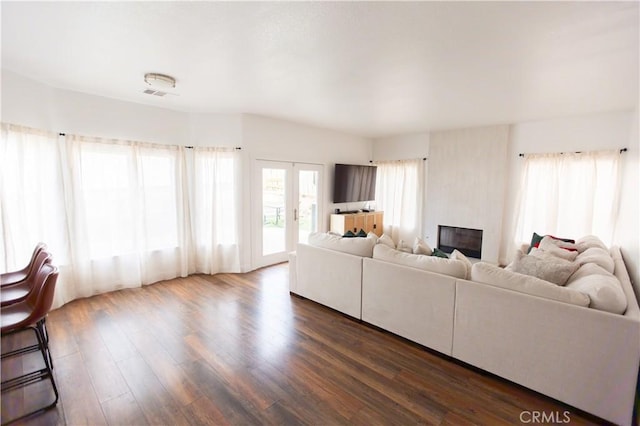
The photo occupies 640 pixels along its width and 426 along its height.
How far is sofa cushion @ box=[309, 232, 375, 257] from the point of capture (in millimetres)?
3119

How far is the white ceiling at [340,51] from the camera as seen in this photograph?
1.85 m

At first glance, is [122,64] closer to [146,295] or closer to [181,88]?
[181,88]

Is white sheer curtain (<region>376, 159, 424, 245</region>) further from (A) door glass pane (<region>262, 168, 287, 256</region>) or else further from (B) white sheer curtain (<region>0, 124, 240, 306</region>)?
(B) white sheer curtain (<region>0, 124, 240, 306</region>)

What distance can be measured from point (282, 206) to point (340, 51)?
3273 millimetres

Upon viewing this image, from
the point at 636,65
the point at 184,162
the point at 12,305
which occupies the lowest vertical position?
the point at 12,305

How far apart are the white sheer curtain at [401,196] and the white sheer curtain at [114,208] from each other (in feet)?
12.6

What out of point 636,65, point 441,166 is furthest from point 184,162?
point 636,65

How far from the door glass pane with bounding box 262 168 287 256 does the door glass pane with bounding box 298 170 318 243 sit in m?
0.43

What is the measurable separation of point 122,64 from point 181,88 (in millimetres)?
752

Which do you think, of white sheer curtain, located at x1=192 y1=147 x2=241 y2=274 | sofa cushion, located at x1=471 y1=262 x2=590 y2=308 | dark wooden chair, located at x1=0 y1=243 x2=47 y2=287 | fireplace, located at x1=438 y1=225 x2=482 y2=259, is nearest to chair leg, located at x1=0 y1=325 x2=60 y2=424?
dark wooden chair, located at x1=0 y1=243 x2=47 y2=287

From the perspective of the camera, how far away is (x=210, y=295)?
3805mm

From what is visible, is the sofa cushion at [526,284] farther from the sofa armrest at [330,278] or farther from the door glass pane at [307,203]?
the door glass pane at [307,203]

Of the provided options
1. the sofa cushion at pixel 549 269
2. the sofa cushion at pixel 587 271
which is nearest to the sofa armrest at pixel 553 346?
the sofa cushion at pixel 549 269

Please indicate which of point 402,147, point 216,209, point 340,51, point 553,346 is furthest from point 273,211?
point 553,346
